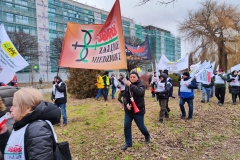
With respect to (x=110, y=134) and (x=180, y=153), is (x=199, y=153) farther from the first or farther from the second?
(x=110, y=134)

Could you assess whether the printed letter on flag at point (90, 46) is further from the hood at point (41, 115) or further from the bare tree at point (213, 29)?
the bare tree at point (213, 29)


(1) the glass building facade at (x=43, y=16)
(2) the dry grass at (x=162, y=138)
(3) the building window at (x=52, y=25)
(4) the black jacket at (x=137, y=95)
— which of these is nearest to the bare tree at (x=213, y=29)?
(1) the glass building facade at (x=43, y=16)

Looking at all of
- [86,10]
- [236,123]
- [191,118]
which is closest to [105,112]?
[191,118]

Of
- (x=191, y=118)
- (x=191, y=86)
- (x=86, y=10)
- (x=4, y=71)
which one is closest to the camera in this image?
(x=4, y=71)

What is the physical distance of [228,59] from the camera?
20344mm

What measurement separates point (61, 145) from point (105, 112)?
6.74 metres

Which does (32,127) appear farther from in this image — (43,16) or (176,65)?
(43,16)

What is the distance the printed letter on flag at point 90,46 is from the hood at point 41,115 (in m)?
2.24

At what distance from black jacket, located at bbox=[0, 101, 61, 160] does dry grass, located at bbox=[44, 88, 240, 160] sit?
2.71m

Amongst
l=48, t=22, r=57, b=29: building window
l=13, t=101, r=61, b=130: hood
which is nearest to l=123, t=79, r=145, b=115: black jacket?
l=13, t=101, r=61, b=130: hood

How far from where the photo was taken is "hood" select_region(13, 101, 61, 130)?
1581 mm

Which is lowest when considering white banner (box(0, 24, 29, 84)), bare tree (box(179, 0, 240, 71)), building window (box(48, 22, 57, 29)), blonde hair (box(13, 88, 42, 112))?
blonde hair (box(13, 88, 42, 112))

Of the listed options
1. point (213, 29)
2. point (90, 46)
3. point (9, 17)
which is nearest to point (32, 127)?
point (90, 46)

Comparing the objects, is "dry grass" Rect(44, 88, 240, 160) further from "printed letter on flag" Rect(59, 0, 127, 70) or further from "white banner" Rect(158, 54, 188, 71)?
"white banner" Rect(158, 54, 188, 71)
